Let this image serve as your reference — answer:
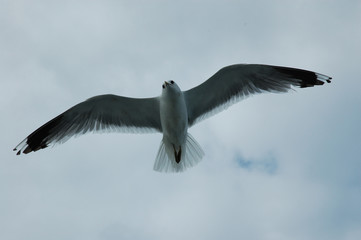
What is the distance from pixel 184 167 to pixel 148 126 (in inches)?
32.6

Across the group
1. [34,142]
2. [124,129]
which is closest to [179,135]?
[124,129]

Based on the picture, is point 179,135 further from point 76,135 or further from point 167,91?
point 76,135

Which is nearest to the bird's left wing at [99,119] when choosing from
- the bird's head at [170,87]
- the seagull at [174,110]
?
the seagull at [174,110]

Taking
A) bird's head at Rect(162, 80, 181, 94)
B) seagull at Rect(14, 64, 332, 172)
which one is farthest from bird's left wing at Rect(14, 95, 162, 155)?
bird's head at Rect(162, 80, 181, 94)

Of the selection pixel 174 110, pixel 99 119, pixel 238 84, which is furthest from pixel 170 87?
pixel 99 119

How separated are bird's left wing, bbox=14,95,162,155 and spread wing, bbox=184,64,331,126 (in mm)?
593

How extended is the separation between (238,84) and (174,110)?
1.05 meters

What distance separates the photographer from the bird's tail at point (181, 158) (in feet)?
27.1

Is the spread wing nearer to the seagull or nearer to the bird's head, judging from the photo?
the seagull

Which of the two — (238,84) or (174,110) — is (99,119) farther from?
(238,84)

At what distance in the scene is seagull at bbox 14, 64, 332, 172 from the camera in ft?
26.0

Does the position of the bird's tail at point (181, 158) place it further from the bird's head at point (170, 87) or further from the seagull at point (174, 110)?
the bird's head at point (170, 87)

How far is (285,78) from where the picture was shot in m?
8.03

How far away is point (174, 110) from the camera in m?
7.81
